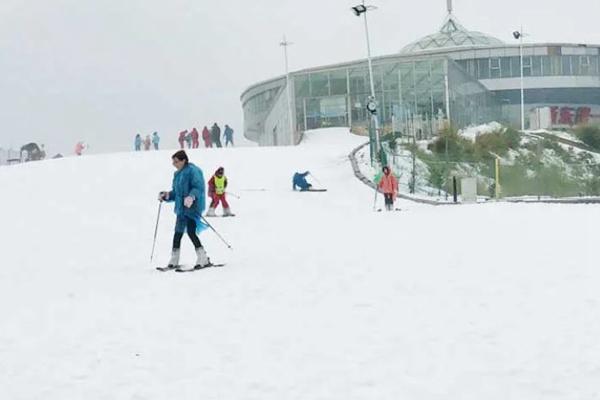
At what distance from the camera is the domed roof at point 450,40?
7919 centimetres

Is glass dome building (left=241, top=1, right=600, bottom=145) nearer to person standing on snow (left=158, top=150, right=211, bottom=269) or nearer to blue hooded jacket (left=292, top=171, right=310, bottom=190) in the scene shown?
blue hooded jacket (left=292, top=171, right=310, bottom=190)

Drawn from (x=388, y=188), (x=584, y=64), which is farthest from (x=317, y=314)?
(x=584, y=64)

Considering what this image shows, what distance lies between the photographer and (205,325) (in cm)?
634

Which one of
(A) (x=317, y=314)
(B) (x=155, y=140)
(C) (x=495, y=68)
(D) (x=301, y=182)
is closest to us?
(A) (x=317, y=314)

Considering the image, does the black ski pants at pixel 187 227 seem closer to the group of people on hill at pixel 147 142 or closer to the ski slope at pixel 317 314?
the ski slope at pixel 317 314

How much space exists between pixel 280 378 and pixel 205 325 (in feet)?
5.74

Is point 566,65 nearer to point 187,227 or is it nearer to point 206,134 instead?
point 206,134

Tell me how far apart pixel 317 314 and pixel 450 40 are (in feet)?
249

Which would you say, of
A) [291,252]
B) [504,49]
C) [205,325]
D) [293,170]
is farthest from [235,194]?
[504,49]

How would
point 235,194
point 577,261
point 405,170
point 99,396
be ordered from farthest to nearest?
point 405,170, point 235,194, point 577,261, point 99,396

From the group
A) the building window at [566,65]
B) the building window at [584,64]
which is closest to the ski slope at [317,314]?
the building window at [566,65]

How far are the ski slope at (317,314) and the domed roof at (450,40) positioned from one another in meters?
65.9

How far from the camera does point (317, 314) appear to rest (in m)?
6.58

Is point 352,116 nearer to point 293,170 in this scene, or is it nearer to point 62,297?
point 293,170
